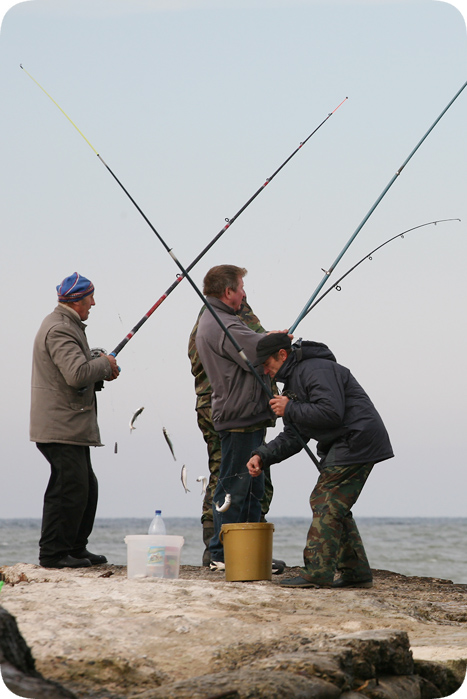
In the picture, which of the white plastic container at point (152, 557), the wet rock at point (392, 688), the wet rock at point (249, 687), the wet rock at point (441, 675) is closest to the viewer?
the wet rock at point (249, 687)

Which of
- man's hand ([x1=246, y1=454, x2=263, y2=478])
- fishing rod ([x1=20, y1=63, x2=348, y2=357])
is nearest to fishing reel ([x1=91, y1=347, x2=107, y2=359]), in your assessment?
fishing rod ([x1=20, y1=63, x2=348, y2=357])

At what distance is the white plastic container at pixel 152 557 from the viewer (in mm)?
4117

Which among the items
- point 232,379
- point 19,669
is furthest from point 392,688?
point 232,379

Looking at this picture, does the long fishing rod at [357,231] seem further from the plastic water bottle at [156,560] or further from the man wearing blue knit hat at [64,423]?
the plastic water bottle at [156,560]

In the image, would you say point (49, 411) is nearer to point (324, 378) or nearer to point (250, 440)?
point (250, 440)

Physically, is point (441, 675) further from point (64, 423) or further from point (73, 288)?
point (73, 288)

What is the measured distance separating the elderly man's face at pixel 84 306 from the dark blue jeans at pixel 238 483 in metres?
1.00

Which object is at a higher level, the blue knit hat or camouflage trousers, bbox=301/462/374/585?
the blue knit hat

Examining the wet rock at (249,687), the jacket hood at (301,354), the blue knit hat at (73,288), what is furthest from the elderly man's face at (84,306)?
the wet rock at (249,687)

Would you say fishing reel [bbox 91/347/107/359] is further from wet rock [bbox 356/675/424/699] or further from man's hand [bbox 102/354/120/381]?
wet rock [bbox 356/675/424/699]

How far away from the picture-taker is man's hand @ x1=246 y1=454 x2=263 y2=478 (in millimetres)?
4453

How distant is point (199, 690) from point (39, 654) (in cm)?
51

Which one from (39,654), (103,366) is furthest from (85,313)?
(39,654)

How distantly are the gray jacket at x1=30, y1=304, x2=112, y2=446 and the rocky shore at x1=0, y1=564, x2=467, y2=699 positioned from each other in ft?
3.59
